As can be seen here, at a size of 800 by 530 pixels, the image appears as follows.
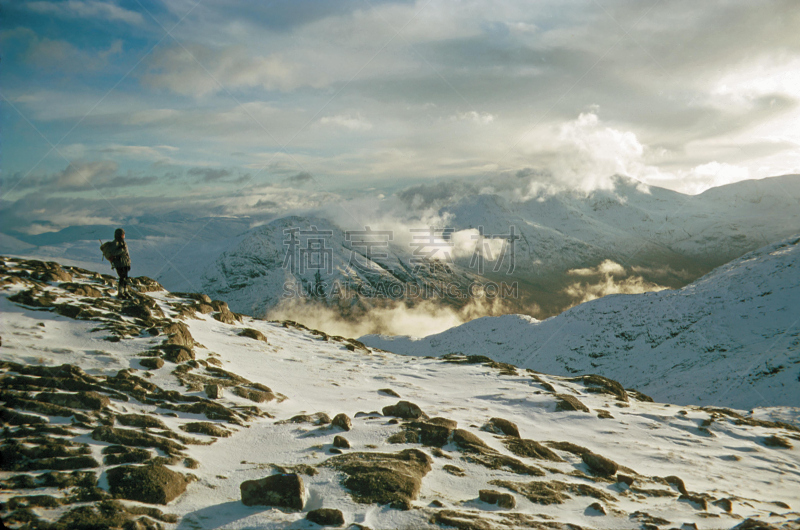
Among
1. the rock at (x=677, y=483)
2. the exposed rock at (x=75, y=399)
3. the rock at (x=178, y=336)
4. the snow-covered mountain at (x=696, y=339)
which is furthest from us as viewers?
the snow-covered mountain at (x=696, y=339)

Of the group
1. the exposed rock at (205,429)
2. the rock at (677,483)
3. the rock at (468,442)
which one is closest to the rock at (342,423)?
the exposed rock at (205,429)

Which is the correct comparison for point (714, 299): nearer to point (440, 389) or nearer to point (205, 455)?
point (440, 389)

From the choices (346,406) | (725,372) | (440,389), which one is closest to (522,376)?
(440,389)

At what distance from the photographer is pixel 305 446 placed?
11.1 meters

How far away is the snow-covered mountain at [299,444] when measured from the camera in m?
7.86

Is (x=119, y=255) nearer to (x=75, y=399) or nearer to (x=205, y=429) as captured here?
(x=75, y=399)

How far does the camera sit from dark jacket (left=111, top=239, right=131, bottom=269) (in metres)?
19.1

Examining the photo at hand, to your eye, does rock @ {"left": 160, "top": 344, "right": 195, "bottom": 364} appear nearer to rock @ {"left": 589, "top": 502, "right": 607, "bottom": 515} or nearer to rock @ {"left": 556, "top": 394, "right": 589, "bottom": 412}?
rock @ {"left": 589, "top": 502, "right": 607, "bottom": 515}

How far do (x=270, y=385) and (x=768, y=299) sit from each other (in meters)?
61.8

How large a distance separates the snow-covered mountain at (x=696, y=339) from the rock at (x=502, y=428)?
35975 mm

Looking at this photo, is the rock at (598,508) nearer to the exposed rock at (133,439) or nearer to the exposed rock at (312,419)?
the exposed rock at (312,419)

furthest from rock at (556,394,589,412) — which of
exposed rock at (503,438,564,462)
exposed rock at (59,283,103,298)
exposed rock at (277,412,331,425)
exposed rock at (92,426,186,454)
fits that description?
exposed rock at (59,283,103,298)

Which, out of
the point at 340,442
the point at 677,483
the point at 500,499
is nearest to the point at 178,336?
the point at 340,442

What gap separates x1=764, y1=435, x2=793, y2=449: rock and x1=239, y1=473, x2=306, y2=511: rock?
2249 centimetres
